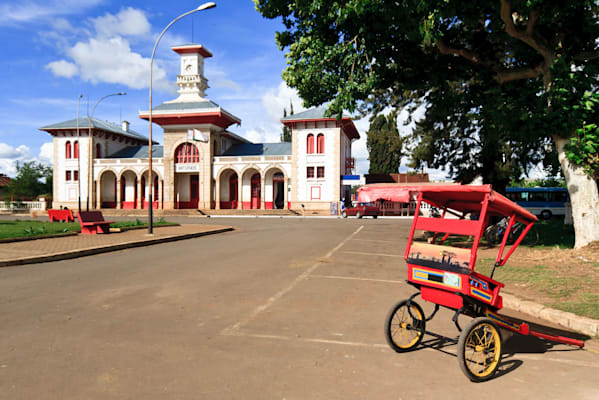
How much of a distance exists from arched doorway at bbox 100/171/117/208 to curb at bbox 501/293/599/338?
52.9m

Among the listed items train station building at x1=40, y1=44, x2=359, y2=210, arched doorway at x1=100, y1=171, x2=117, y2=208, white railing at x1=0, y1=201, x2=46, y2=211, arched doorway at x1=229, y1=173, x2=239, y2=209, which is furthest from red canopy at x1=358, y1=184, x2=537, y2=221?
white railing at x1=0, y1=201, x2=46, y2=211

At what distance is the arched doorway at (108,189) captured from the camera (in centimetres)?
5209

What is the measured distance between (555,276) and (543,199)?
117 feet

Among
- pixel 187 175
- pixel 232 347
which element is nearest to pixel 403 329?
pixel 232 347

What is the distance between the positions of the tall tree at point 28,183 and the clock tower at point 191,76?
3112 centimetres

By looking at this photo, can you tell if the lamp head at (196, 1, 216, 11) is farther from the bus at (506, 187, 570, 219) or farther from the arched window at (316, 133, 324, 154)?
the bus at (506, 187, 570, 219)

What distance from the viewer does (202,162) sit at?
156ft

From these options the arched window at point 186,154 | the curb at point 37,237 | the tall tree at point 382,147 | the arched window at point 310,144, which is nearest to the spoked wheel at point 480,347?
the curb at point 37,237

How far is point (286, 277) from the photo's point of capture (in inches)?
330

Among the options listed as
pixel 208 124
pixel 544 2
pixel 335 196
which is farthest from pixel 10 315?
pixel 208 124

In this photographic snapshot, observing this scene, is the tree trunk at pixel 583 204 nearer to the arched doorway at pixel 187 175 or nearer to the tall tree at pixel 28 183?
the arched doorway at pixel 187 175

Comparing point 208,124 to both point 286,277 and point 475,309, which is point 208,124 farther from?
point 475,309

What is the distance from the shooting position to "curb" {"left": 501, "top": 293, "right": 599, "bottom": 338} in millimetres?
5125

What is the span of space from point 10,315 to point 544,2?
13.3 meters
